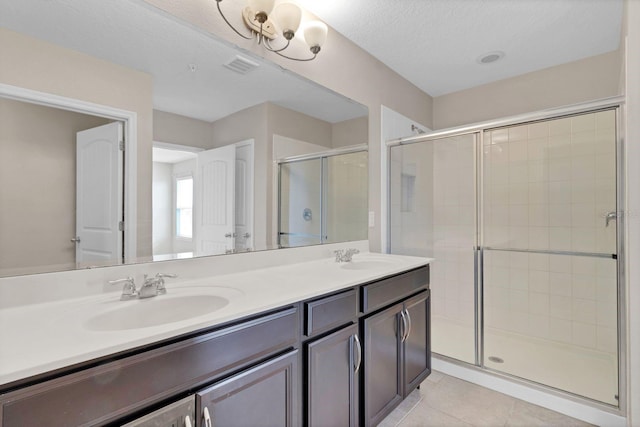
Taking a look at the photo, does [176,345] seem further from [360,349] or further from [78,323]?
[360,349]

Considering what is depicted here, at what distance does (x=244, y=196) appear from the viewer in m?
1.66

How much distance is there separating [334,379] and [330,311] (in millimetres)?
289

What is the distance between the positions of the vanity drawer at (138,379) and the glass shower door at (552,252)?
78.7 inches

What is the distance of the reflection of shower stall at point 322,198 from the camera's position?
1.88 metres

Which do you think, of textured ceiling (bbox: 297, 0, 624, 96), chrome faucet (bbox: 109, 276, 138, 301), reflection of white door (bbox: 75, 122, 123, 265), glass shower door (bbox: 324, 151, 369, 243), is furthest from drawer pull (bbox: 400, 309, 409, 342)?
textured ceiling (bbox: 297, 0, 624, 96)

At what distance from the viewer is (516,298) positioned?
2734 millimetres

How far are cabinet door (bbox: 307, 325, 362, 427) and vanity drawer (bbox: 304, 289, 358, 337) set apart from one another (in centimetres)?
4

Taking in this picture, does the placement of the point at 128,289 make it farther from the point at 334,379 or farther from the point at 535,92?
the point at 535,92

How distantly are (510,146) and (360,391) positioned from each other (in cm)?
238

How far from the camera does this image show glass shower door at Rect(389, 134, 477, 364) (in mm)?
2588

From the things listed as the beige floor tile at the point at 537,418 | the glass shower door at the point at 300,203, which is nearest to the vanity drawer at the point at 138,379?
the glass shower door at the point at 300,203

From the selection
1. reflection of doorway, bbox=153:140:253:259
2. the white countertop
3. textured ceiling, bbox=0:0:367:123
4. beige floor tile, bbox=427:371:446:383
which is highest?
textured ceiling, bbox=0:0:367:123

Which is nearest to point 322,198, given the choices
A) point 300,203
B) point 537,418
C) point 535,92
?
point 300,203

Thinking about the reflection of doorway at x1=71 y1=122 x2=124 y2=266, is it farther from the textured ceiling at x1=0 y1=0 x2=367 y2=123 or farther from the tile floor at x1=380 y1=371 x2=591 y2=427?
the tile floor at x1=380 y1=371 x2=591 y2=427
